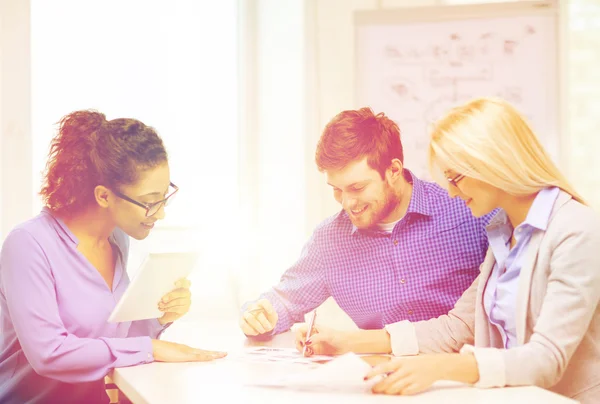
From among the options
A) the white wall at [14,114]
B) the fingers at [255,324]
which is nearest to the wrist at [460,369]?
the fingers at [255,324]

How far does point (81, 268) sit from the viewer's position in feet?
5.74

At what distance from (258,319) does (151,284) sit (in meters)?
0.35

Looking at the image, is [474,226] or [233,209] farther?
[233,209]

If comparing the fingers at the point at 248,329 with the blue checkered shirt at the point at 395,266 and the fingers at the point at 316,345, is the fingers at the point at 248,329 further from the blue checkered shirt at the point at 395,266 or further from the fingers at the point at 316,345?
the fingers at the point at 316,345

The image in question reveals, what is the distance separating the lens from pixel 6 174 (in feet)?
9.19

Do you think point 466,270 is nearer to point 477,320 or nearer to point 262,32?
point 477,320

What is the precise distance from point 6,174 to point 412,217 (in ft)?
5.61

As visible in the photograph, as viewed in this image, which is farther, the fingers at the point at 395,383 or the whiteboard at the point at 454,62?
the whiteboard at the point at 454,62

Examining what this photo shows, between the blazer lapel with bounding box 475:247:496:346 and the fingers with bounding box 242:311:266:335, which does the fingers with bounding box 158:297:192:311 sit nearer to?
the fingers with bounding box 242:311:266:335

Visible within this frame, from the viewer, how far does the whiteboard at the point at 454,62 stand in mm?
2701

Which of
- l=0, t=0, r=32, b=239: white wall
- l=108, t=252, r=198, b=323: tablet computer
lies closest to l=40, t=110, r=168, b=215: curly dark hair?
l=108, t=252, r=198, b=323: tablet computer

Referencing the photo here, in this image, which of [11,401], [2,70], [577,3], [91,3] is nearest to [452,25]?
[577,3]

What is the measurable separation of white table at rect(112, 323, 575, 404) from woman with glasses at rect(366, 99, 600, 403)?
0.12ft

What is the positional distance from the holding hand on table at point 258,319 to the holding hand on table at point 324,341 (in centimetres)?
19
